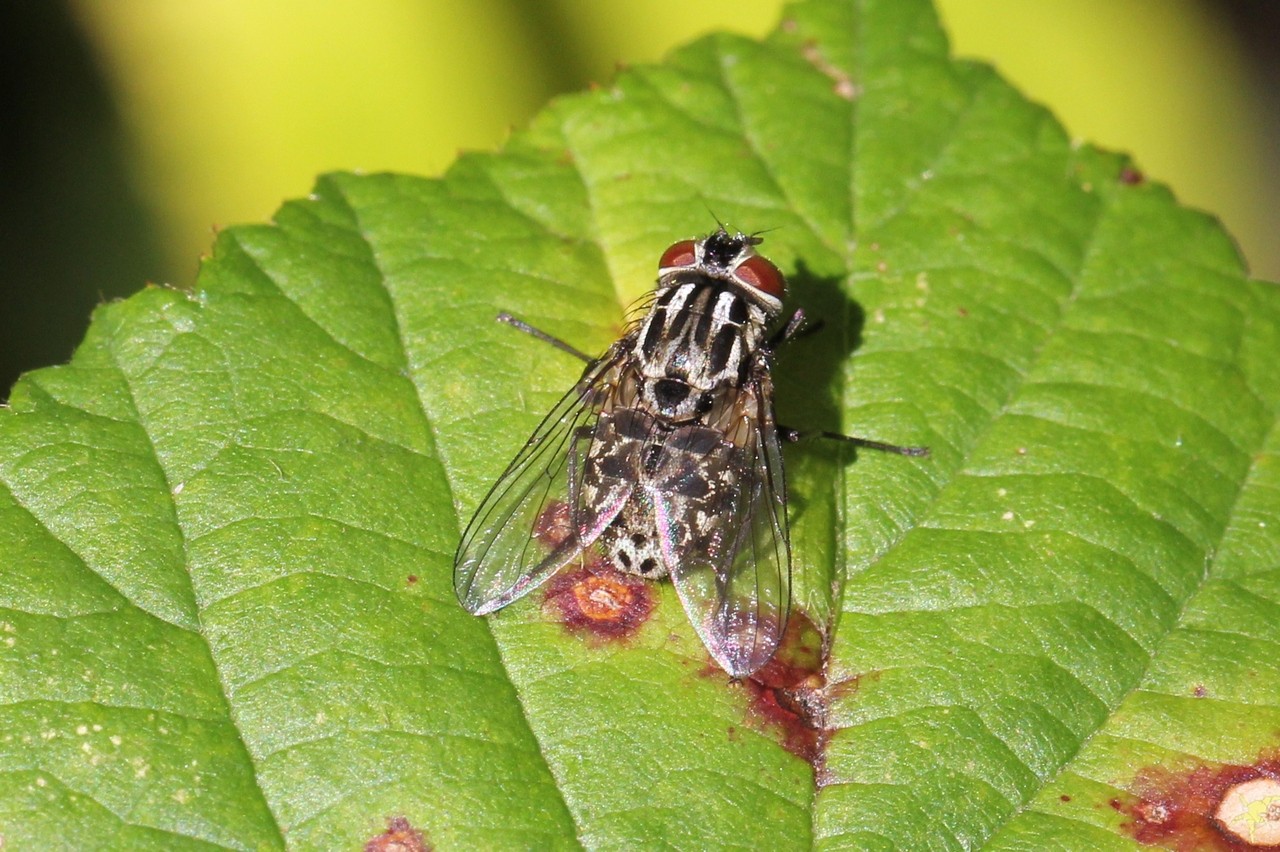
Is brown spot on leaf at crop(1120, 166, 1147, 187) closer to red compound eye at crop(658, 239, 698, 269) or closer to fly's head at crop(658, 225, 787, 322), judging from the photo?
fly's head at crop(658, 225, 787, 322)

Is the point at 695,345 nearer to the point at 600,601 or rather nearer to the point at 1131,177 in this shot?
the point at 600,601

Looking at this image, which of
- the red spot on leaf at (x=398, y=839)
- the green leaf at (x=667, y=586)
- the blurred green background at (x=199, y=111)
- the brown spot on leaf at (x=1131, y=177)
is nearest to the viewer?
the red spot on leaf at (x=398, y=839)

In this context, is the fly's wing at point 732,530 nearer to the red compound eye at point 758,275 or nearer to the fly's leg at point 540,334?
the red compound eye at point 758,275

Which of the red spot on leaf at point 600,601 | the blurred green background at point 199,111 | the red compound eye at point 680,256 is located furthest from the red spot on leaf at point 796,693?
the blurred green background at point 199,111

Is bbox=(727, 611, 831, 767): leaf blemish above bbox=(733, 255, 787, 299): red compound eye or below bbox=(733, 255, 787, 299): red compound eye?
below

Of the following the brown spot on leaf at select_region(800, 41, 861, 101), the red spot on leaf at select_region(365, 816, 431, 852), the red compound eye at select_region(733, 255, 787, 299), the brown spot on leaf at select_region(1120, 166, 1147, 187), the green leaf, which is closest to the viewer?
the red spot on leaf at select_region(365, 816, 431, 852)

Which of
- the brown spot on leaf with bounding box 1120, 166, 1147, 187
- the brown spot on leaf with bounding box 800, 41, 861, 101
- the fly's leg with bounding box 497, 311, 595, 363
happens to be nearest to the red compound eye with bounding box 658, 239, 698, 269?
the fly's leg with bounding box 497, 311, 595, 363

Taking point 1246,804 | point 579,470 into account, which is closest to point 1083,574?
point 1246,804
